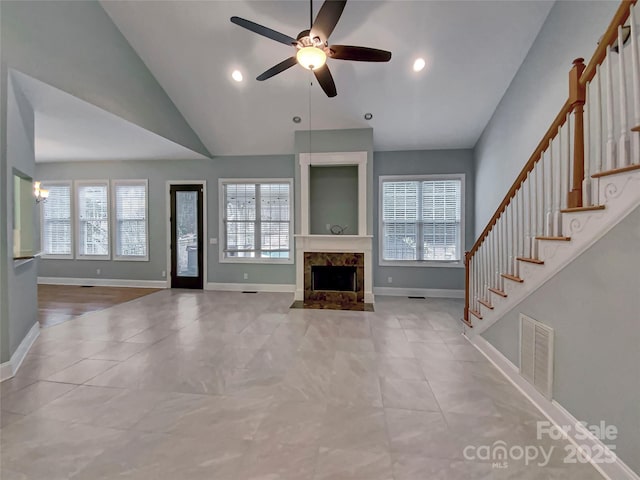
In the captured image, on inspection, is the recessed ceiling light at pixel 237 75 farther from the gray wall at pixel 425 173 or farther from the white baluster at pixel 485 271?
the white baluster at pixel 485 271

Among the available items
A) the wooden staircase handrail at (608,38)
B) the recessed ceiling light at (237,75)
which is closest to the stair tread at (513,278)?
the wooden staircase handrail at (608,38)

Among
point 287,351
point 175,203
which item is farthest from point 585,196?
point 175,203

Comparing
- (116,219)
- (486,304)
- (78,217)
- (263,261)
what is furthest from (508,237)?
(78,217)

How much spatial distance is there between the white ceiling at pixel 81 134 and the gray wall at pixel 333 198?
8.83ft

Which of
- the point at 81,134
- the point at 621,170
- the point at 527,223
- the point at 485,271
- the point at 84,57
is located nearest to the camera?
the point at 621,170

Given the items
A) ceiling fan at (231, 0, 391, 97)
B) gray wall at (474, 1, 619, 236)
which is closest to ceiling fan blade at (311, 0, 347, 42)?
ceiling fan at (231, 0, 391, 97)

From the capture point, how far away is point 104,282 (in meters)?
6.42

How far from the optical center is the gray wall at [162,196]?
606 centimetres

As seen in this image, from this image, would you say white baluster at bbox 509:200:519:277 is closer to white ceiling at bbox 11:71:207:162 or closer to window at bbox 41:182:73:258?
white ceiling at bbox 11:71:207:162

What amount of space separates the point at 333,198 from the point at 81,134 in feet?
15.1

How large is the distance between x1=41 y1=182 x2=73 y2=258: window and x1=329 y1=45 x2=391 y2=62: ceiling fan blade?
24.3 feet

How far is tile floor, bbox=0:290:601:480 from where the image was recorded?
155cm

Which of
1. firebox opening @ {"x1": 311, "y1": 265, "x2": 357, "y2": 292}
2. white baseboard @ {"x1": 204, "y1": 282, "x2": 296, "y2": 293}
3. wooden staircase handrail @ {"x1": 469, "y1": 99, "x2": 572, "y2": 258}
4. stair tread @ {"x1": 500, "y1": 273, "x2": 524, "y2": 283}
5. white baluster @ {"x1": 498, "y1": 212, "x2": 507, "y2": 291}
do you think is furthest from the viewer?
white baseboard @ {"x1": 204, "y1": 282, "x2": 296, "y2": 293}

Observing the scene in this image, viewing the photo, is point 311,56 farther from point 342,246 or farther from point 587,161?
point 342,246
